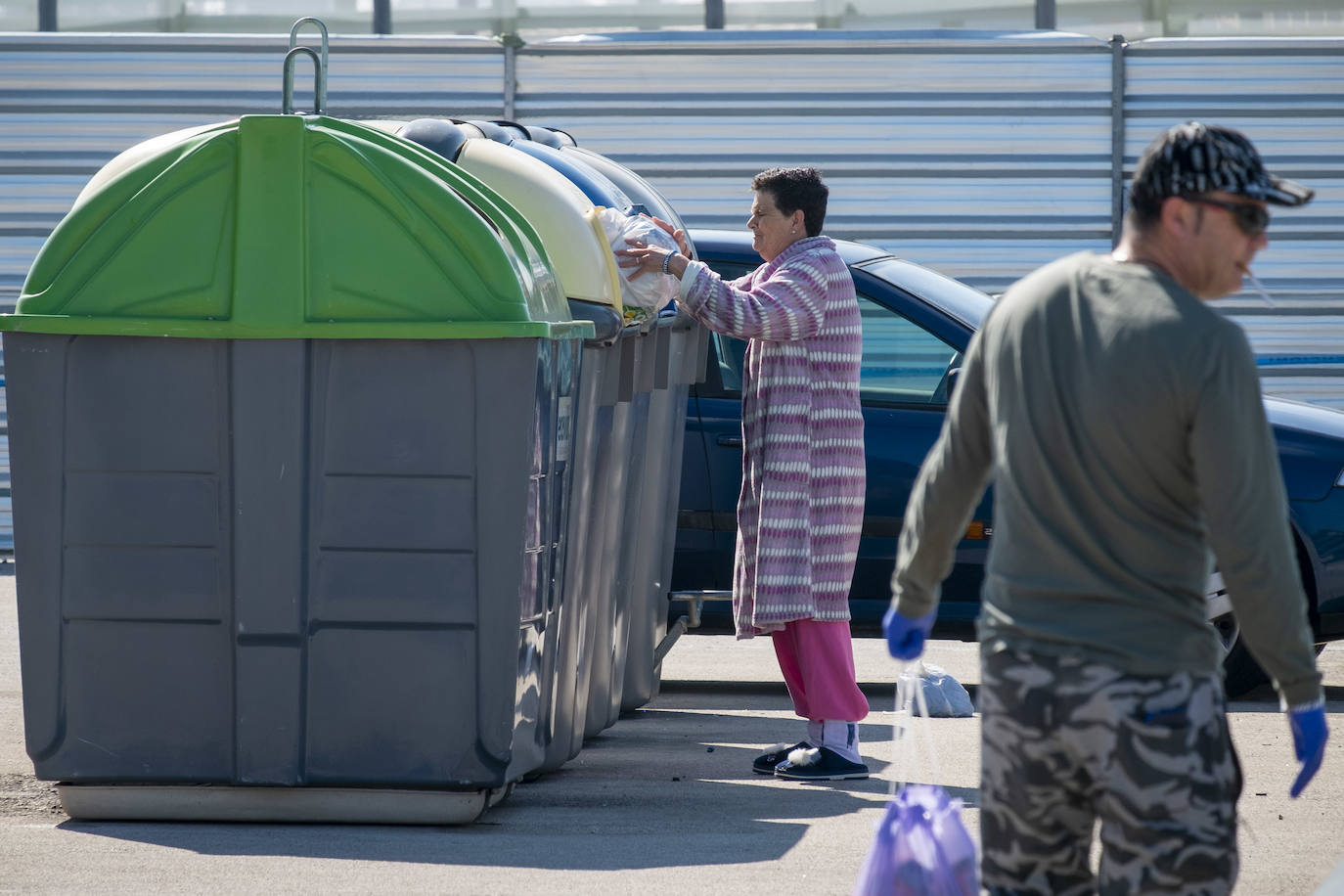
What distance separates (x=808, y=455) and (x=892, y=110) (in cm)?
643

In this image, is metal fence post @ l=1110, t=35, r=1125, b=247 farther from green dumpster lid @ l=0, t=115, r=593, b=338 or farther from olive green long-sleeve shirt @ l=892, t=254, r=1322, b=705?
olive green long-sleeve shirt @ l=892, t=254, r=1322, b=705

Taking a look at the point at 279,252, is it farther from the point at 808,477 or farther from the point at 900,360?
the point at 900,360

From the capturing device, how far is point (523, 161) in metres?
5.42

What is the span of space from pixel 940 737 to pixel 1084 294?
4006mm

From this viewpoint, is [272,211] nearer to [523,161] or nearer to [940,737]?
[523,161]

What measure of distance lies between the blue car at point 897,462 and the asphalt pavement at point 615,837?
1020mm

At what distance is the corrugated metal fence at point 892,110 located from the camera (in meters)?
11.5

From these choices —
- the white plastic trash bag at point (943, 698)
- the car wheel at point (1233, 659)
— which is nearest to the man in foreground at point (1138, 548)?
the white plastic trash bag at point (943, 698)

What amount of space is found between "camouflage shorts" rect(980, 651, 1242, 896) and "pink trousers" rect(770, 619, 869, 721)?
2.79 m

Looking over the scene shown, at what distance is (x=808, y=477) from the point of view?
5645 mm

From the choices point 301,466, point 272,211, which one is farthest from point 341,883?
point 272,211

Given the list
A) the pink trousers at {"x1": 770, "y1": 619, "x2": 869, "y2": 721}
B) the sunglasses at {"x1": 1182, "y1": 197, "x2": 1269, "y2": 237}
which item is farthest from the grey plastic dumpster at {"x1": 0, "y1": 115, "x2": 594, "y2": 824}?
the sunglasses at {"x1": 1182, "y1": 197, "x2": 1269, "y2": 237}

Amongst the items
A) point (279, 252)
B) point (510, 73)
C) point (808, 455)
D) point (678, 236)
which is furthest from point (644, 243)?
point (510, 73)

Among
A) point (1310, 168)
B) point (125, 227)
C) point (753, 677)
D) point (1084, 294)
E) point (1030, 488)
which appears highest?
point (1310, 168)
